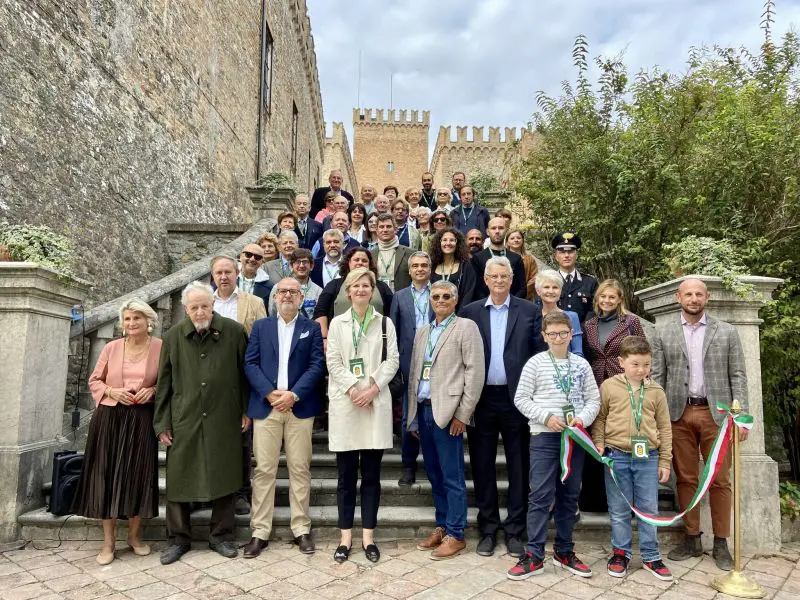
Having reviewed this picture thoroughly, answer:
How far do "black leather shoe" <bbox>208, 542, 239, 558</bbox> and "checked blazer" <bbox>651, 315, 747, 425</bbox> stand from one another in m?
3.23

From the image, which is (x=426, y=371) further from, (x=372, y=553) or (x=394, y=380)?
(x=372, y=553)

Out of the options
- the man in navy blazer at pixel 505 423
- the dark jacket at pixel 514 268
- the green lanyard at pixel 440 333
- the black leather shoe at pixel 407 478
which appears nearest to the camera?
the man in navy blazer at pixel 505 423

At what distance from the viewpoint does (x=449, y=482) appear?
3.82m

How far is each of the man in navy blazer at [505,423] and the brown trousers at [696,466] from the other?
3.66 feet

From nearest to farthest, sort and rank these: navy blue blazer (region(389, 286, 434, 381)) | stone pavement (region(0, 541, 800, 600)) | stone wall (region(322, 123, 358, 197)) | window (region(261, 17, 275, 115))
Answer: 1. stone pavement (region(0, 541, 800, 600))
2. navy blue blazer (region(389, 286, 434, 381))
3. window (region(261, 17, 275, 115))
4. stone wall (region(322, 123, 358, 197))

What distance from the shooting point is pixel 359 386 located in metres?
3.80

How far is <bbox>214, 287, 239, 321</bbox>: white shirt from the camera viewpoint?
4504 mm

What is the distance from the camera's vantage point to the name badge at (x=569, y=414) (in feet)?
11.7

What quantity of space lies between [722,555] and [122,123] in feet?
26.6

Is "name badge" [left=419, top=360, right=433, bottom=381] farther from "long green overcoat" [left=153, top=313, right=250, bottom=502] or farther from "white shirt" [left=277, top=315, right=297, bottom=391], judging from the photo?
"long green overcoat" [left=153, top=313, right=250, bottom=502]

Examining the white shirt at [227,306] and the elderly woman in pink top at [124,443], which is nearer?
the elderly woman in pink top at [124,443]

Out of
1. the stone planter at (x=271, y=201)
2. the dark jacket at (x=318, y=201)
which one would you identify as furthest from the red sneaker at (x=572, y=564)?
the stone planter at (x=271, y=201)

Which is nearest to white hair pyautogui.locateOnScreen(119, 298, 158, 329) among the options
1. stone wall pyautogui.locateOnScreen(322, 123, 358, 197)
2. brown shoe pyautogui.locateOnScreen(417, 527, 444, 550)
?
brown shoe pyautogui.locateOnScreen(417, 527, 444, 550)

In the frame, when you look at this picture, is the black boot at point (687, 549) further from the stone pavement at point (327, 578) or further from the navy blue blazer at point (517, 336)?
the navy blue blazer at point (517, 336)
